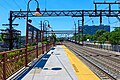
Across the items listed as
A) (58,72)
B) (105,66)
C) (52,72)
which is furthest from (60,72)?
(105,66)

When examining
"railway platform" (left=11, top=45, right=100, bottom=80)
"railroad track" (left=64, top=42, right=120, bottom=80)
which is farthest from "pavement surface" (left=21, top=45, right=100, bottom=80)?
"railroad track" (left=64, top=42, right=120, bottom=80)

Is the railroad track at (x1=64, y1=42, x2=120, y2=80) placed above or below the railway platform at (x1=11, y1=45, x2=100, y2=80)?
below

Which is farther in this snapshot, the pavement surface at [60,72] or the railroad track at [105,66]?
the railroad track at [105,66]

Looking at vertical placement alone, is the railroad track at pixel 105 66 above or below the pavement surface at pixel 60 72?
below

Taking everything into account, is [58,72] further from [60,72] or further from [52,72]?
[52,72]

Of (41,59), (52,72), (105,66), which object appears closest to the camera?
(52,72)

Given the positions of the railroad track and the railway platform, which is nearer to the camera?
the railway platform

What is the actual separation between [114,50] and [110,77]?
3541 centimetres

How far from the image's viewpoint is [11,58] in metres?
12.8

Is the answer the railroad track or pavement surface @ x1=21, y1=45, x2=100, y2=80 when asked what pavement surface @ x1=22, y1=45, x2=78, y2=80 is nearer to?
pavement surface @ x1=21, y1=45, x2=100, y2=80

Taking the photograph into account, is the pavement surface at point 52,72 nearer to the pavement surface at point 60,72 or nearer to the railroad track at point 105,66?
the pavement surface at point 60,72

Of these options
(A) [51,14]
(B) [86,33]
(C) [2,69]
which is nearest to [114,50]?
(A) [51,14]

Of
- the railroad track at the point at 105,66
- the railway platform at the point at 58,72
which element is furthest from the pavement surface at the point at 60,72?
the railroad track at the point at 105,66

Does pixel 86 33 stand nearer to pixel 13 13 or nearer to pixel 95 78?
pixel 13 13
